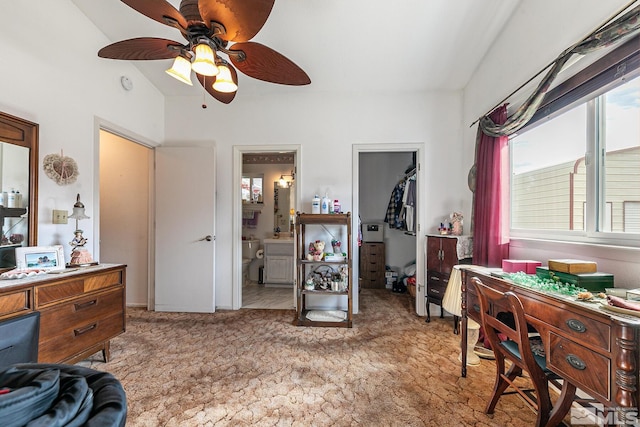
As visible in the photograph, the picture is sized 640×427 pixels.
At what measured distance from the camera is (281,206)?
16.4 ft

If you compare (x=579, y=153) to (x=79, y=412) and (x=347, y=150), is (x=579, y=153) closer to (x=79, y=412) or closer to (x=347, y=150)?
(x=347, y=150)

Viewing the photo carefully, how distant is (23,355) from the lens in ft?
2.29

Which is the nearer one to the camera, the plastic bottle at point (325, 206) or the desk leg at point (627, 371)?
the desk leg at point (627, 371)

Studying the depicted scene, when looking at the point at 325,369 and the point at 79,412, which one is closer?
the point at 79,412

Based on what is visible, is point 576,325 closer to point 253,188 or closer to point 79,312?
point 79,312

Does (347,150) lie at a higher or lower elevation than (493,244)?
higher

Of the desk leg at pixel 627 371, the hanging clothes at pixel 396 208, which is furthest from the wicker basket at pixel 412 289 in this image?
the desk leg at pixel 627 371

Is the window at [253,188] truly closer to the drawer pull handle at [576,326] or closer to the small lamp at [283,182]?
the small lamp at [283,182]

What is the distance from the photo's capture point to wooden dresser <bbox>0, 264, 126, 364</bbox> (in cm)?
151

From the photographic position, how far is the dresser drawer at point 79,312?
162cm

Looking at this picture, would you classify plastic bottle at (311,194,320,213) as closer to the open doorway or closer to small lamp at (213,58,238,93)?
small lamp at (213,58,238,93)

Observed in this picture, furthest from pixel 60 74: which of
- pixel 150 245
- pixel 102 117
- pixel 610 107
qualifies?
pixel 610 107

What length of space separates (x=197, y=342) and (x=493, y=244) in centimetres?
285

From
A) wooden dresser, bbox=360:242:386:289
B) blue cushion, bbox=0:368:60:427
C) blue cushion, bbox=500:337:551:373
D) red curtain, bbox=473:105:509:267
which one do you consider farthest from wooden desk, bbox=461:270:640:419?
wooden dresser, bbox=360:242:386:289
